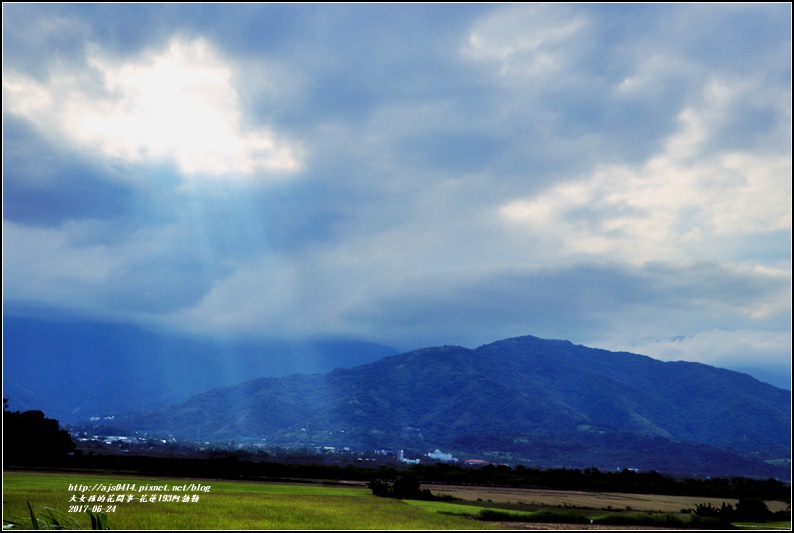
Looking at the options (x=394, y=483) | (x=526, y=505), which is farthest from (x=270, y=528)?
(x=526, y=505)

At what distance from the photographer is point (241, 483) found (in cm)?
6012

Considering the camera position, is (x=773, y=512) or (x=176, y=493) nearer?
(x=176, y=493)

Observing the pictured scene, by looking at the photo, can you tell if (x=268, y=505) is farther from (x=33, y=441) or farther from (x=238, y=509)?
(x=33, y=441)

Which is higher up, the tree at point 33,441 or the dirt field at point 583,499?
the tree at point 33,441

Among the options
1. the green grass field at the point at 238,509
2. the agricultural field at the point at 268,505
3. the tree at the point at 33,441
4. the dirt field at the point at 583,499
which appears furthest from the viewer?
the tree at the point at 33,441

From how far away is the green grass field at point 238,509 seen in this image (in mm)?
35053

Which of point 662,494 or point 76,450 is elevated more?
point 76,450

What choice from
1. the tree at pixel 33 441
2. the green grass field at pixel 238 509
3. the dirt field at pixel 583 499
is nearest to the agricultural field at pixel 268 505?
the green grass field at pixel 238 509

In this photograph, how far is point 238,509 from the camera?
40281 mm

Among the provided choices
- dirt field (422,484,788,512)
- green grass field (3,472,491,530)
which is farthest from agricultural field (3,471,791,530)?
dirt field (422,484,788,512)

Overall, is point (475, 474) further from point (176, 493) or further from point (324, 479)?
point (176, 493)

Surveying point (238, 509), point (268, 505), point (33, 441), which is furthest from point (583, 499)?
point (33, 441)

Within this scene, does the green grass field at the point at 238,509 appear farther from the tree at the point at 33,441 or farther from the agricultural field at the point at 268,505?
the tree at the point at 33,441

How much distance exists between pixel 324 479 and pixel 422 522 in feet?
115
